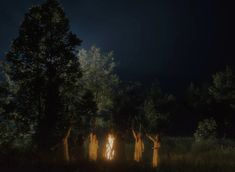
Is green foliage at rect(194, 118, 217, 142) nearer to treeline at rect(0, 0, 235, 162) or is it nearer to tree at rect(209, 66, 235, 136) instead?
tree at rect(209, 66, 235, 136)

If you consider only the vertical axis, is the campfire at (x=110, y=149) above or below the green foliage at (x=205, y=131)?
below

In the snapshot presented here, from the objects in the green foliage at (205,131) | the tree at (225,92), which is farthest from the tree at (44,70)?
the tree at (225,92)

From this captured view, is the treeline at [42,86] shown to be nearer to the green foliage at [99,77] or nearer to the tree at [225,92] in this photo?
the green foliage at [99,77]

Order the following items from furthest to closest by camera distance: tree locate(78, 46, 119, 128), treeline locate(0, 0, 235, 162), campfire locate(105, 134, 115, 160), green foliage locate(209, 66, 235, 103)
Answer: green foliage locate(209, 66, 235, 103), tree locate(78, 46, 119, 128), campfire locate(105, 134, 115, 160), treeline locate(0, 0, 235, 162)

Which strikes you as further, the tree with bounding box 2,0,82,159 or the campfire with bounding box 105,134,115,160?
the campfire with bounding box 105,134,115,160

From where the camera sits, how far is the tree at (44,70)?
77.2 feet

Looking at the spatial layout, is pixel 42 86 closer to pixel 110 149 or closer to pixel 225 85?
pixel 110 149

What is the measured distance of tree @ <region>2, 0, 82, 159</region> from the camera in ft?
77.2

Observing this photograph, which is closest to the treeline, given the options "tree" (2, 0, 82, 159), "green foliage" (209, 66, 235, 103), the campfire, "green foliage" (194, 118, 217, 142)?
"tree" (2, 0, 82, 159)

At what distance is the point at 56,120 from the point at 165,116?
31.4 meters

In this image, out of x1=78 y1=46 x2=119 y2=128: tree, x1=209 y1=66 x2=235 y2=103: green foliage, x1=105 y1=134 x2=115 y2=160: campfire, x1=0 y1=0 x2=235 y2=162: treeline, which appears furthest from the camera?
x1=209 y1=66 x2=235 y2=103: green foliage

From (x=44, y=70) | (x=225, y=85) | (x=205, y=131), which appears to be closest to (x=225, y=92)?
(x=225, y=85)

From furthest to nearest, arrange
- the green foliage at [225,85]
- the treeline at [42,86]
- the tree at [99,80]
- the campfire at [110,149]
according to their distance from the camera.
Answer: the green foliage at [225,85]
the tree at [99,80]
the campfire at [110,149]
the treeline at [42,86]

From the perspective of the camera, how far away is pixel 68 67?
24.8 meters
